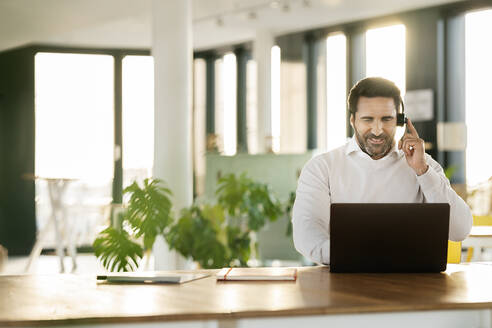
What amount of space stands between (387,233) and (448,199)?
626 millimetres

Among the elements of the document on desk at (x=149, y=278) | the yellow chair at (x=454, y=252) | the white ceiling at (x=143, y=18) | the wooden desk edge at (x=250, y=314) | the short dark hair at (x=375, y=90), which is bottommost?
the yellow chair at (x=454, y=252)

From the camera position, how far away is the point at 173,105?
6.26 metres

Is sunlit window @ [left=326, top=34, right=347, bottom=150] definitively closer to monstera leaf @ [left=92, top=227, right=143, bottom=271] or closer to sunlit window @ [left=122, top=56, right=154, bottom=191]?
sunlit window @ [left=122, top=56, right=154, bottom=191]

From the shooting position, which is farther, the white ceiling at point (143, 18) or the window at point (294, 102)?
the window at point (294, 102)

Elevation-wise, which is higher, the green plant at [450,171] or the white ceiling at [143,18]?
the white ceiling at [143,18]

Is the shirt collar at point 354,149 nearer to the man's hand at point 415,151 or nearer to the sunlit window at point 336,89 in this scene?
the man's hand at point 415,151

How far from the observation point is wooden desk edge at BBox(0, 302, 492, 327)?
167cm

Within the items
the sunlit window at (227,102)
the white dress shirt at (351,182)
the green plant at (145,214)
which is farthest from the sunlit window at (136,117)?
the white dress shirt at (351,182)

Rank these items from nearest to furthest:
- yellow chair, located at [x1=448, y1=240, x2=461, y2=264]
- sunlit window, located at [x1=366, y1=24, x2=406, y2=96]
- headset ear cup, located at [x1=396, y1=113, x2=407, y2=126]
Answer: headset ear cup, located at [x1=396, y1=113, x2=407, y2=126], yellow chair, located at [x1=448, y1=240, x2=461, y2=264], sunlit window, located at [x1=366, y1=24, x2=406, y2=96]

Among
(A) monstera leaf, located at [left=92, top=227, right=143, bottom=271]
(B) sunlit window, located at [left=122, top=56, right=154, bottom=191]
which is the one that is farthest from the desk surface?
(B) sunlit window, located at [left=122, top=56, right=154, bottom=191]

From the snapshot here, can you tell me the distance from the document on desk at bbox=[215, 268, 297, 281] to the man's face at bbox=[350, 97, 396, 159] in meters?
0.78

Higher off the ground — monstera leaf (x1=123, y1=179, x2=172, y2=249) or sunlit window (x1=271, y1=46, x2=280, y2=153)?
sunlit window (x1=271, y1=46, x2=280, y2=153)

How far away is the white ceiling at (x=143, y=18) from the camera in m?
7.77

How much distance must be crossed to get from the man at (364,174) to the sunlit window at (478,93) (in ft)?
19.4
